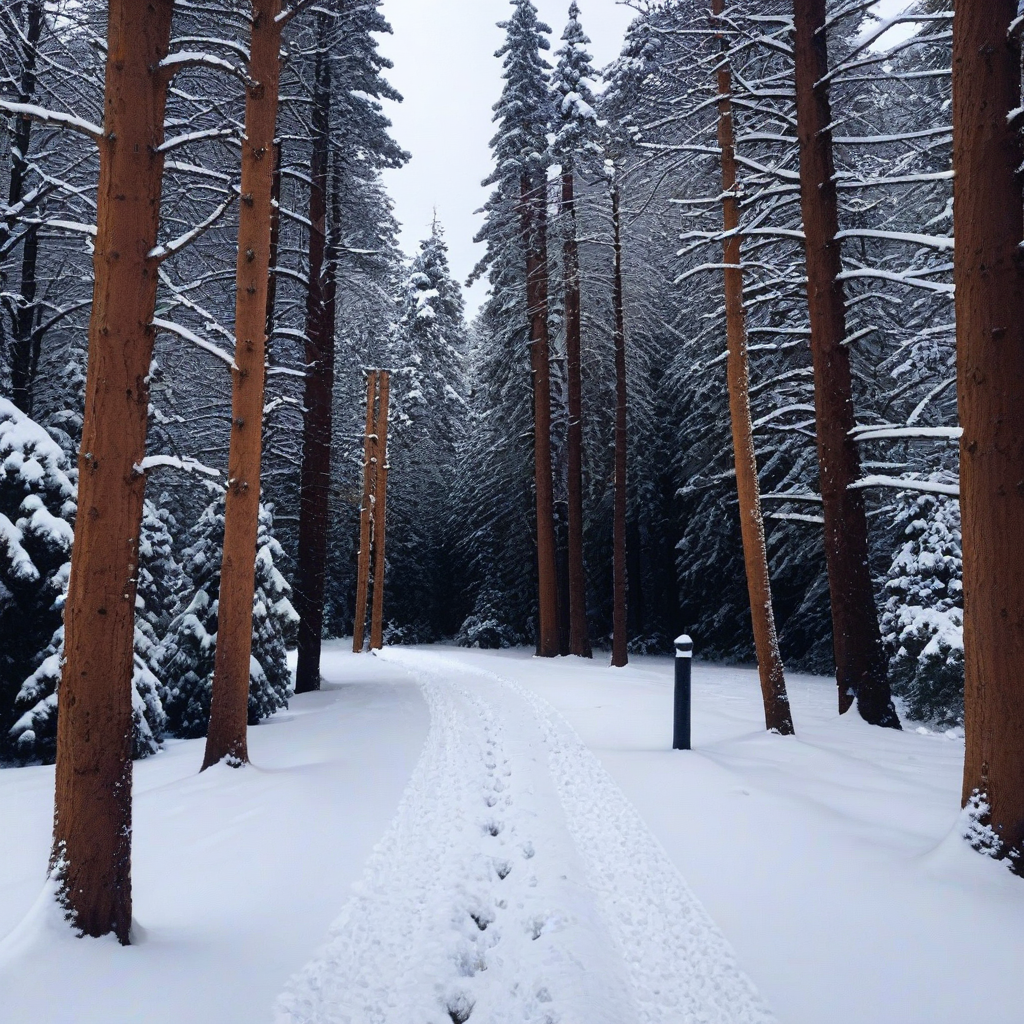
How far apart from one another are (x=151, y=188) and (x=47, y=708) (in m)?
5.86

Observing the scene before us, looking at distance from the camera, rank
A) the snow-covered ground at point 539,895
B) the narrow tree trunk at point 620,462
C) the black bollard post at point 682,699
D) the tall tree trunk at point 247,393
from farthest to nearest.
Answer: the narrow tree trunk at point 620,462
the black bollard post at point 682,699
the tall tree trunk at point 247,393
the snow-covered ground at point 539,895

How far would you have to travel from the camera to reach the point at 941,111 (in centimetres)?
1420


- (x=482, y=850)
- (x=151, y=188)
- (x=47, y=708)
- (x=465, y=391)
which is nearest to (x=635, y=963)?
A: (x=482, y=850)

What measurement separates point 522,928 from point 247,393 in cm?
528

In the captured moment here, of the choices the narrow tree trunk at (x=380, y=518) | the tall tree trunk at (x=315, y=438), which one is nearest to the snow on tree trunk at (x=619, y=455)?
the tall tree trunk at (x=315, y=438)

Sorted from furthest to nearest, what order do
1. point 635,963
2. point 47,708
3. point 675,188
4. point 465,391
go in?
point 465,391, point 675,188, point 47,708, point 635,963

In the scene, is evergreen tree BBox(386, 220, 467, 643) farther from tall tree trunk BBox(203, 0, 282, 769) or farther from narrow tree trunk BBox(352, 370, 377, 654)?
tall tree trunk BBox(203, 0, 282, 769)

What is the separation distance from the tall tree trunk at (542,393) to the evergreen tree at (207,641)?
10.6m

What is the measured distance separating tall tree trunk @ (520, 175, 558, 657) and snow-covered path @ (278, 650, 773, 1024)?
1450cm

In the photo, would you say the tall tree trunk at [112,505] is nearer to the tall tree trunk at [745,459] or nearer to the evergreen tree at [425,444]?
the tall tree trunk at [745,459]

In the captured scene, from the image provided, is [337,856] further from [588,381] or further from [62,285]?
[588,381]

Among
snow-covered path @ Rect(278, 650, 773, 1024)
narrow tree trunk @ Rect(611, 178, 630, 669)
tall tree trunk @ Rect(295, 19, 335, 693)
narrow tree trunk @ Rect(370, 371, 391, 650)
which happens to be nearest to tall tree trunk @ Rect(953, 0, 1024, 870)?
snow-covered path @ Rect(278, 650, 773, 1024)

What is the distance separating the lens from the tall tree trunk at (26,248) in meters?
9.34

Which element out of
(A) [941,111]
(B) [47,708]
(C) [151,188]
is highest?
(A) [941,111]
